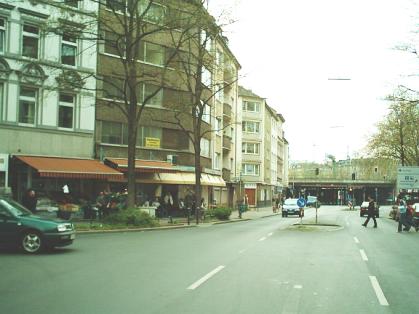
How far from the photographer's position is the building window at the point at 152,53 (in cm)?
3903

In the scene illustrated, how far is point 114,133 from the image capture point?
120ft

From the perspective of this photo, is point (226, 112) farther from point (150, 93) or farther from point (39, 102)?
point (39, 102)

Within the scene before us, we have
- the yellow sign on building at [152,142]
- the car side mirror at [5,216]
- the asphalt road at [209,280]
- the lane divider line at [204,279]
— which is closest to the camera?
the asphalt road at [209,280]

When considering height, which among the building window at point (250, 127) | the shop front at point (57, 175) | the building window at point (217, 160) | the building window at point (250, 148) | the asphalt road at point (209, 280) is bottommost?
the asphalt road at point (209, 280)

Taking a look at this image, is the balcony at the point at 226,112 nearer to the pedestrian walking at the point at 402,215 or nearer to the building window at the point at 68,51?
the building window at the point at 68,51

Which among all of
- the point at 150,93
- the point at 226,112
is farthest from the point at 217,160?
the point at 150,93

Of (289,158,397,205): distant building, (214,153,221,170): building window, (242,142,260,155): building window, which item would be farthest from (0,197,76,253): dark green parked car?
(289,158,397,205): distant building

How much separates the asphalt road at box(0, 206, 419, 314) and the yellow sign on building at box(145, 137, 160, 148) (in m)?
21.5

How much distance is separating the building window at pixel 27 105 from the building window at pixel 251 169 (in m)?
51.7

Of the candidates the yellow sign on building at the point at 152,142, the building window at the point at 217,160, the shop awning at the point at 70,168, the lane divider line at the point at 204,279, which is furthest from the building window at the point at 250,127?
the lane divider line at the point at 204,279

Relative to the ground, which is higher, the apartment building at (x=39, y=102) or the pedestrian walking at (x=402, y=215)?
the apartment building at (x=39, y=102)

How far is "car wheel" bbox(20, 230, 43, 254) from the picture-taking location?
14617 mm

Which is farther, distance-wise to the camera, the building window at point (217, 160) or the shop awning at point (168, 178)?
the building window at point (217, 160)

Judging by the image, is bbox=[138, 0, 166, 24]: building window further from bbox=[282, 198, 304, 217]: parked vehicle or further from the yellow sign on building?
bbox=[282, 198, 304, 217]: parked vehicle
